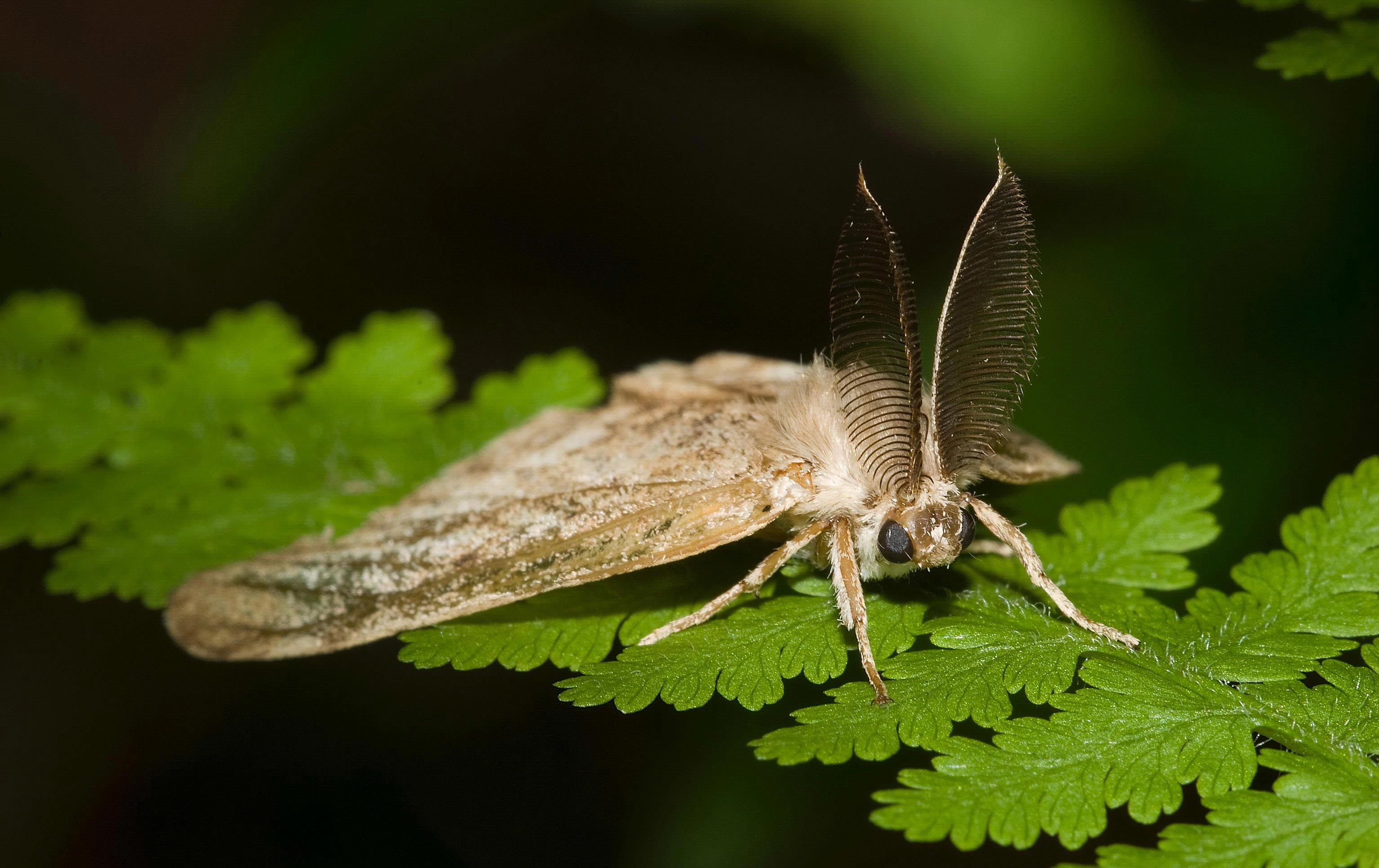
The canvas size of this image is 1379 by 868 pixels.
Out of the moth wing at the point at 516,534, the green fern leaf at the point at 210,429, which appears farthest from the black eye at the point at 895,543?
the green fern leaf at the point at 210,429

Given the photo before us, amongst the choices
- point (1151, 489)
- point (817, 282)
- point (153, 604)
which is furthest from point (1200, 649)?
point (817, 282)

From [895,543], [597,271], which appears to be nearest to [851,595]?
A: [895,543]

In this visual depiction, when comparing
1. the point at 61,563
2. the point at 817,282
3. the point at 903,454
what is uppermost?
the point at 817,282

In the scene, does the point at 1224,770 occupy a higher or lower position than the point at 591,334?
lower

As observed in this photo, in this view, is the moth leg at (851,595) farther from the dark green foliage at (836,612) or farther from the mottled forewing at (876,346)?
the mottled forewing at (876,346)

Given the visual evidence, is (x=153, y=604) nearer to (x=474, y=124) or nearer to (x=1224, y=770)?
(x=1224, y=770)

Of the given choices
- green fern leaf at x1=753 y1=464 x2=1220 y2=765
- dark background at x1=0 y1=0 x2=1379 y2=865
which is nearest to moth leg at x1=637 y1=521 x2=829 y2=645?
green fern leaf at x1=753 y1=464 x2=1220 y2=765

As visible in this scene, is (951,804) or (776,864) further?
(776,864)
